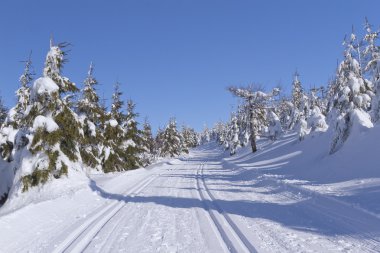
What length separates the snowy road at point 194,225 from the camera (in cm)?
779

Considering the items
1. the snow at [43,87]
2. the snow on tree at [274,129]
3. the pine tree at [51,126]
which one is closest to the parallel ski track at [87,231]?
the pine tree at [51,126]

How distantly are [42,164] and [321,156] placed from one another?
16601 millimetres

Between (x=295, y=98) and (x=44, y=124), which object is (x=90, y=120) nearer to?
(x=44, y=124)

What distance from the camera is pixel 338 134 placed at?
78.5ft

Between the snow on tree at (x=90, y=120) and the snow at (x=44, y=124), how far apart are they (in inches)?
345

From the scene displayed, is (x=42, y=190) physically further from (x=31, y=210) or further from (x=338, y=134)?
(x=338, y=134)

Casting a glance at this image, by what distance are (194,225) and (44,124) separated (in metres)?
13.2

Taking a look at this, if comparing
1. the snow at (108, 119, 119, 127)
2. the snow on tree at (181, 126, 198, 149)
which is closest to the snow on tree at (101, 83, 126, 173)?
the snow at (108, 119, 119, 127)

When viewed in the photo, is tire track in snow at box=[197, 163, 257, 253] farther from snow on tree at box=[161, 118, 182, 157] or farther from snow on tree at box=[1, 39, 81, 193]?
snow on tree at box=[161, 118, 182, 157]

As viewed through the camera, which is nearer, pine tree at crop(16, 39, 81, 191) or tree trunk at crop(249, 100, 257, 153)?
pine tree at crop(16, 39, 81, 191)

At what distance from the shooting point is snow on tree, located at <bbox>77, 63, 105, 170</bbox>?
2994 cm

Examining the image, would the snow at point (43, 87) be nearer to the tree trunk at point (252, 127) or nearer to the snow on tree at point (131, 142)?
the snow on tree at point (131, 142)

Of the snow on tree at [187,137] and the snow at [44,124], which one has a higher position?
the snow on tree at [187,137]

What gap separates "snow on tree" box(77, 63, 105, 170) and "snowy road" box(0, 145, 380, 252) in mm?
15041
